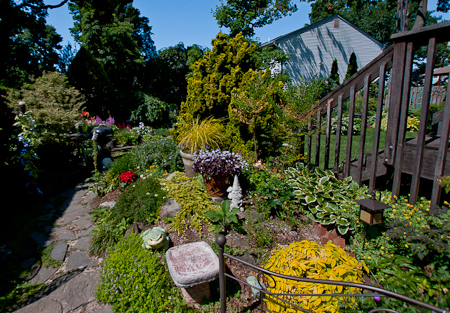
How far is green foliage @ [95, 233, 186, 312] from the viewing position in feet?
7.77

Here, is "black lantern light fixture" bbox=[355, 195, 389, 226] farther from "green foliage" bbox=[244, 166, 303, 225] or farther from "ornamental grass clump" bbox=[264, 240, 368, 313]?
"green foliage" bbox=[244, 166, 303, 225]

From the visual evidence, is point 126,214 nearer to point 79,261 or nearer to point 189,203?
point 79,261

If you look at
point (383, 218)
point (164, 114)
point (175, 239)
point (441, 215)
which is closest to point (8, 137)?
point (175, 239)

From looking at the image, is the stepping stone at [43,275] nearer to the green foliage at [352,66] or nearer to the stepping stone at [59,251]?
the stepping stone at [59,251]

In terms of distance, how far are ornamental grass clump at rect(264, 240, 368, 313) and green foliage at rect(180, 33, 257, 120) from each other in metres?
3.60

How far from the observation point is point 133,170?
5.57 meters

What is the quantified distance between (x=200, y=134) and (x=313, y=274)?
3.22 m

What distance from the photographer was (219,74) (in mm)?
5215

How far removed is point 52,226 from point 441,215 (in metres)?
5.09

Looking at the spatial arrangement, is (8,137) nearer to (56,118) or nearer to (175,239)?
(56,118)

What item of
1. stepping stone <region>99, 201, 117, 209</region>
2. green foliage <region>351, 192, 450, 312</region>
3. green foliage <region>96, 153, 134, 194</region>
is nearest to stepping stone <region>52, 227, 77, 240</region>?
stepping stone <region>99, 201, 117, 209</region>

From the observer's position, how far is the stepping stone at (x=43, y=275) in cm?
293

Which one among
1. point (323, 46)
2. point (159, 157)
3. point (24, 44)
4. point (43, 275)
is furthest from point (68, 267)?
point (24, 44)

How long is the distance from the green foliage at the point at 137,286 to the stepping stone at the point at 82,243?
1.07 metres
